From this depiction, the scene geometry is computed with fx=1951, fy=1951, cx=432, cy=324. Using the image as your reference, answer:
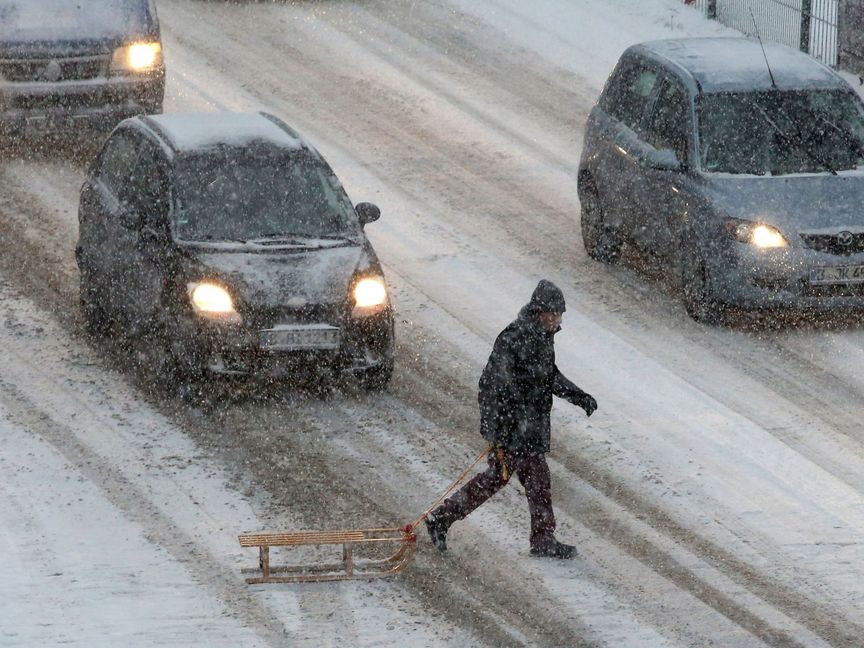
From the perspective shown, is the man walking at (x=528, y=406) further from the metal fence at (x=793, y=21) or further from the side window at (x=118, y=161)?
the metal fence at (x=793, y=21)

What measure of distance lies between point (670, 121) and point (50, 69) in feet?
20.7

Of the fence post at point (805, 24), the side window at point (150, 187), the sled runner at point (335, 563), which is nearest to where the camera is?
the sled runner at point (335, 563)

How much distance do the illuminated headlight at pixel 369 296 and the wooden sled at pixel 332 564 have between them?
8.58 feet

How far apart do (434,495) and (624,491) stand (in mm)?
1144

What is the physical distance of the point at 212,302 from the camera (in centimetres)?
1291

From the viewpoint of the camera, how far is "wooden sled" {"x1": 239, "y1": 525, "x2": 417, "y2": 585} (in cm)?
1044

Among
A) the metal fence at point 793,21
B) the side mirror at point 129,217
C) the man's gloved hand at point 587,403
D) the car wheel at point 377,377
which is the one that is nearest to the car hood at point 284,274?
the car wheel at point 377,377

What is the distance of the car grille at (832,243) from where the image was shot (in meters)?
14.5

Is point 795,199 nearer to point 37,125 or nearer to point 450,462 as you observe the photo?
point 450,462

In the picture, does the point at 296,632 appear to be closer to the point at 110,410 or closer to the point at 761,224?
the point at 110,410

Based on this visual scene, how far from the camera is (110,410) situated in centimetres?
1307

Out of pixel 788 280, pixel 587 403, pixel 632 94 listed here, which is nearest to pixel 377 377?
pixel 587 403

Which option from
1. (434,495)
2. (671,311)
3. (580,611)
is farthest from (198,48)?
(580,611)

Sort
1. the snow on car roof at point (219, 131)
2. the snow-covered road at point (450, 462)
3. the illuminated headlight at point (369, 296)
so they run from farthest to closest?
the snow on car roof at point (219, 131) → the illuminated headlight at point (369, 296) → the snow-covered road at point (450, 462)
